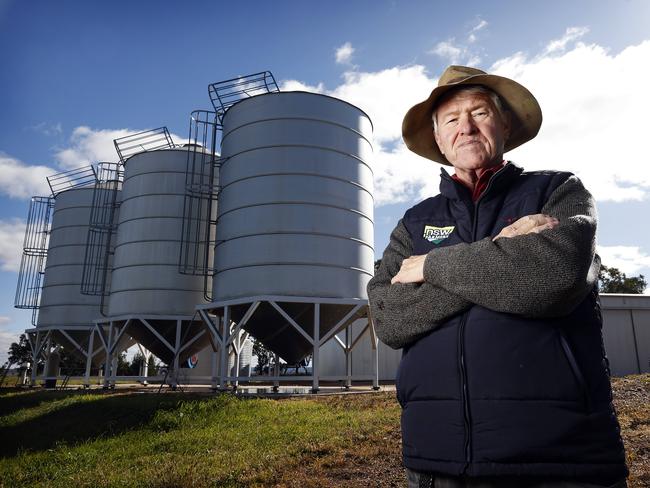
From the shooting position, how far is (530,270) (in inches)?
67.2

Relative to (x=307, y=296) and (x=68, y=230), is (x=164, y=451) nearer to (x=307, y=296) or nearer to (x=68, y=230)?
(x=307, y=296)

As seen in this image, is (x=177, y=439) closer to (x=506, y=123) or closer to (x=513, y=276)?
(x=506, y=123)

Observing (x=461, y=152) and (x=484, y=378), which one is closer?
(x=484, y=378)

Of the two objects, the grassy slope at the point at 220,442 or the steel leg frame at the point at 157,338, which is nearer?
the grassy slope at the point at 220,442

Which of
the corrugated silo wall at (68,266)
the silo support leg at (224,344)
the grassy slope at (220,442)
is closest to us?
the grassy slope at (220,442)

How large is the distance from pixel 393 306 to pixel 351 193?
Answer: 14.6 m

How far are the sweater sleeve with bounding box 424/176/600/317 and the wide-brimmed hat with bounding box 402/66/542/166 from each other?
0.73 m

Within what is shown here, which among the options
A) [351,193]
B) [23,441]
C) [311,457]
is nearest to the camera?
[311,457]

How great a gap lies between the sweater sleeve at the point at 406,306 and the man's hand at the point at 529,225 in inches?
11.4

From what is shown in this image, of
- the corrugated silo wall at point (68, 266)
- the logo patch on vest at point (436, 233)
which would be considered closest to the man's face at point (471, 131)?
the logo patch on vest at point (436, 233)

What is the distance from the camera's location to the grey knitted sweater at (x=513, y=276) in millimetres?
1675

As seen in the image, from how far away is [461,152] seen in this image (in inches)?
87.0

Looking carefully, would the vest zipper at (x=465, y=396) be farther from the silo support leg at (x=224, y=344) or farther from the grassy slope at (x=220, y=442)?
the silo support leg at (x=224, y=344)

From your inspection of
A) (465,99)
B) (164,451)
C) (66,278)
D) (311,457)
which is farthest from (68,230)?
(465,99)
